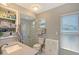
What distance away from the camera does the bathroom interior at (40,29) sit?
60.7 inches

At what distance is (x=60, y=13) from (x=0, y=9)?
870 millimetres

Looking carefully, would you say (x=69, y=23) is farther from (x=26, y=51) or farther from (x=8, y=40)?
(x=8, y=40)

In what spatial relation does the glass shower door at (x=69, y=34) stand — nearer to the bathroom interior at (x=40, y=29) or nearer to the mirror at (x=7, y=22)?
the bathroom interior at (x=40, y=29)

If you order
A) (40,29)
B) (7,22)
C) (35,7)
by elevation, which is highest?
(35,7)

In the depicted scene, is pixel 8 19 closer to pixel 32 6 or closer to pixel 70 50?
pixel 32 6

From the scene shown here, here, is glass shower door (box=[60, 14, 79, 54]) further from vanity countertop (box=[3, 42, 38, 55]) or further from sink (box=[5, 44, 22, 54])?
sink (box=[5, 44, 22, 54])

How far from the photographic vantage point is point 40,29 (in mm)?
1596

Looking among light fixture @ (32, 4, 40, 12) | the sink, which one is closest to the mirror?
the sink

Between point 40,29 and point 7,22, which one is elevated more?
point 7,22

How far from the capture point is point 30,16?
5.25 feet

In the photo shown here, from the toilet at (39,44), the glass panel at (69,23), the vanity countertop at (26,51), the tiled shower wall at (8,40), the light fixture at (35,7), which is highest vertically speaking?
the light fixture at (35,7)

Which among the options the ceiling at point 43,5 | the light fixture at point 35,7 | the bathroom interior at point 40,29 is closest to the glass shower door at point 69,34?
the bathroom interior at point 40,29

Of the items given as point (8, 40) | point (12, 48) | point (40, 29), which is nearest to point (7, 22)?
point (8, 40)

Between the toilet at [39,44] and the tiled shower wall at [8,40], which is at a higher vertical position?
the tiled shower wall at [8,40]
